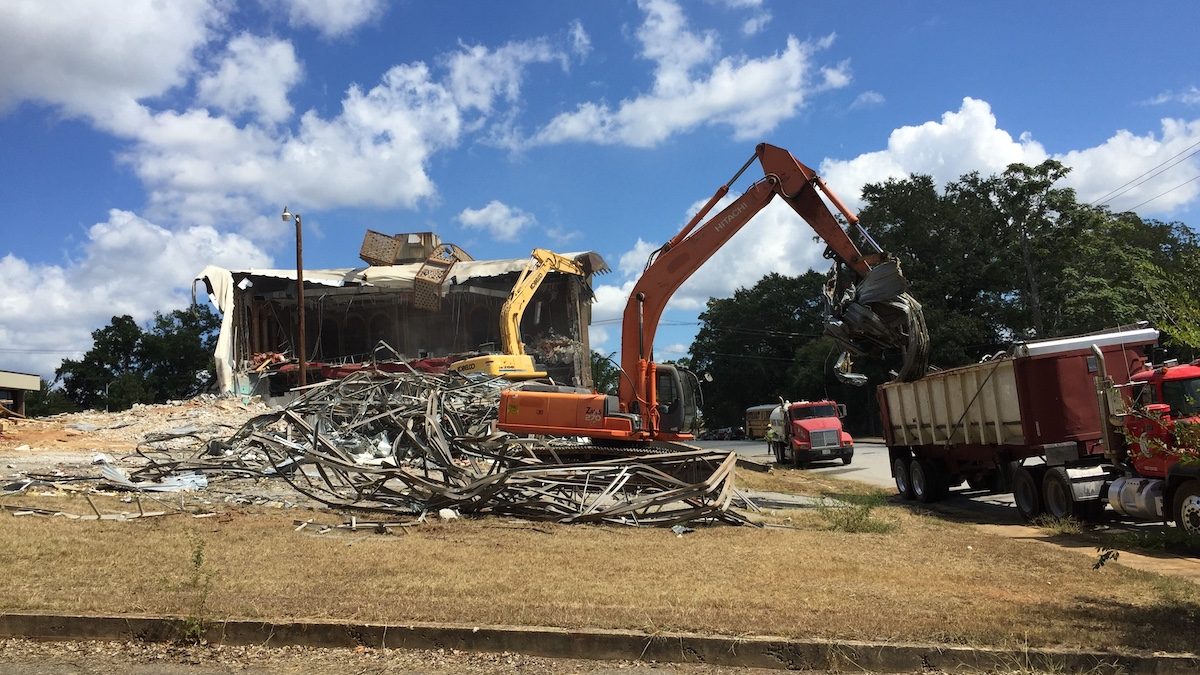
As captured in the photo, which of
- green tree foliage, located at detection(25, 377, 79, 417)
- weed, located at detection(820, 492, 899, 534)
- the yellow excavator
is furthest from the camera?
green tree foliage, located at detection(25, 377, 79, 417)

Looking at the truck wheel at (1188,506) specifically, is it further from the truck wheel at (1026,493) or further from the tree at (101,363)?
the tree at (101,363)

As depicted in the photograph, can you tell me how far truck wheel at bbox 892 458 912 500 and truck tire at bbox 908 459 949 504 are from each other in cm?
56

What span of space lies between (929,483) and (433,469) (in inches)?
406

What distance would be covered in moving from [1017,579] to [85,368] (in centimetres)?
8453

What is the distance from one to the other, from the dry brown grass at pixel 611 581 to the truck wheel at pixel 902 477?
7.97 m

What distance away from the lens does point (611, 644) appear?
18.8 feet

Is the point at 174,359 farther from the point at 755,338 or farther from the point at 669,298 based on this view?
the point at 669,298

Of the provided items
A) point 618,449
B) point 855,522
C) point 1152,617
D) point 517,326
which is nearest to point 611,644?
point 1152,617

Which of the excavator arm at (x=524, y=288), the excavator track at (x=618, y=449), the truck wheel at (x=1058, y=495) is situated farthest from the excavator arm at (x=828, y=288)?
the excavator arm at (x=524, y=288)

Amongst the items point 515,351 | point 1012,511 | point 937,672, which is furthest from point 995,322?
point 937,672

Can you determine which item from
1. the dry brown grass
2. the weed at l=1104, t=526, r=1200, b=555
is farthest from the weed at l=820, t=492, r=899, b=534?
the weed at l=1104, t=526, r=1200, b=555

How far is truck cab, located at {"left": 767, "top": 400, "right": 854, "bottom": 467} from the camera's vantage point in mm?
30703

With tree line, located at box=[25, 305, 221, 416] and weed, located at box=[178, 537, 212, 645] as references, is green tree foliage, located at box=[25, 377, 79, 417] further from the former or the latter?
weed, located at box=[178, 537, 212, 645]

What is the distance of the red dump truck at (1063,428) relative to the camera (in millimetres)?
11188
